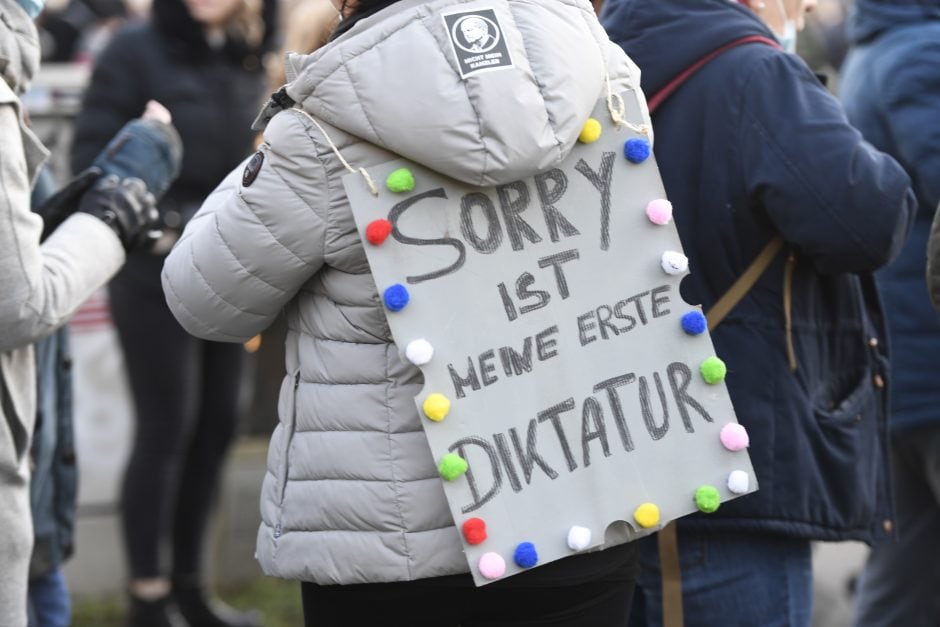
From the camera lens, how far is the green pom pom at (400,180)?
2.12 metres

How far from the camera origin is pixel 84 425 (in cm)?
483

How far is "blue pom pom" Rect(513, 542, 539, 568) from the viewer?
2.14 m

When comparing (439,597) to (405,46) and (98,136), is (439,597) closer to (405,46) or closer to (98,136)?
(405,46)

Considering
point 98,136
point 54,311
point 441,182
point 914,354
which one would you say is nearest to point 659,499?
point 441,182

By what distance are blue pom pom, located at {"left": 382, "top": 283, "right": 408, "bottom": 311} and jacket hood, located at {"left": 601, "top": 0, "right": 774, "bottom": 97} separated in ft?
2.77

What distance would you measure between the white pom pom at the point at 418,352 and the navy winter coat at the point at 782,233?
2.50 feet

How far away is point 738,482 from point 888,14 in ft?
5.58

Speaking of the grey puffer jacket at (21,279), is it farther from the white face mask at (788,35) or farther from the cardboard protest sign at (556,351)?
the white face mask at (788,35)

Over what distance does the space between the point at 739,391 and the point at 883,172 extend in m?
0.47

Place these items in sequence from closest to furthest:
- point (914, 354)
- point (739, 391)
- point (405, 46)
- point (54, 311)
→ point (405, 46) < point (54, 311) < point (739, 391) < point (914, 354)

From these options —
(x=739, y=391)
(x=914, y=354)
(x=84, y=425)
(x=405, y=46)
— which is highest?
(x=405, y=46)

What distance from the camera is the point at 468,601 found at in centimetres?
224

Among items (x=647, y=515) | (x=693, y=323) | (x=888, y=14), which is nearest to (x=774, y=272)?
(x=693, y=323)

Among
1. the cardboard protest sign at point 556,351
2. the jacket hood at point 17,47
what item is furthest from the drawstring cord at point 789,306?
the jacket hood at point 17,47
